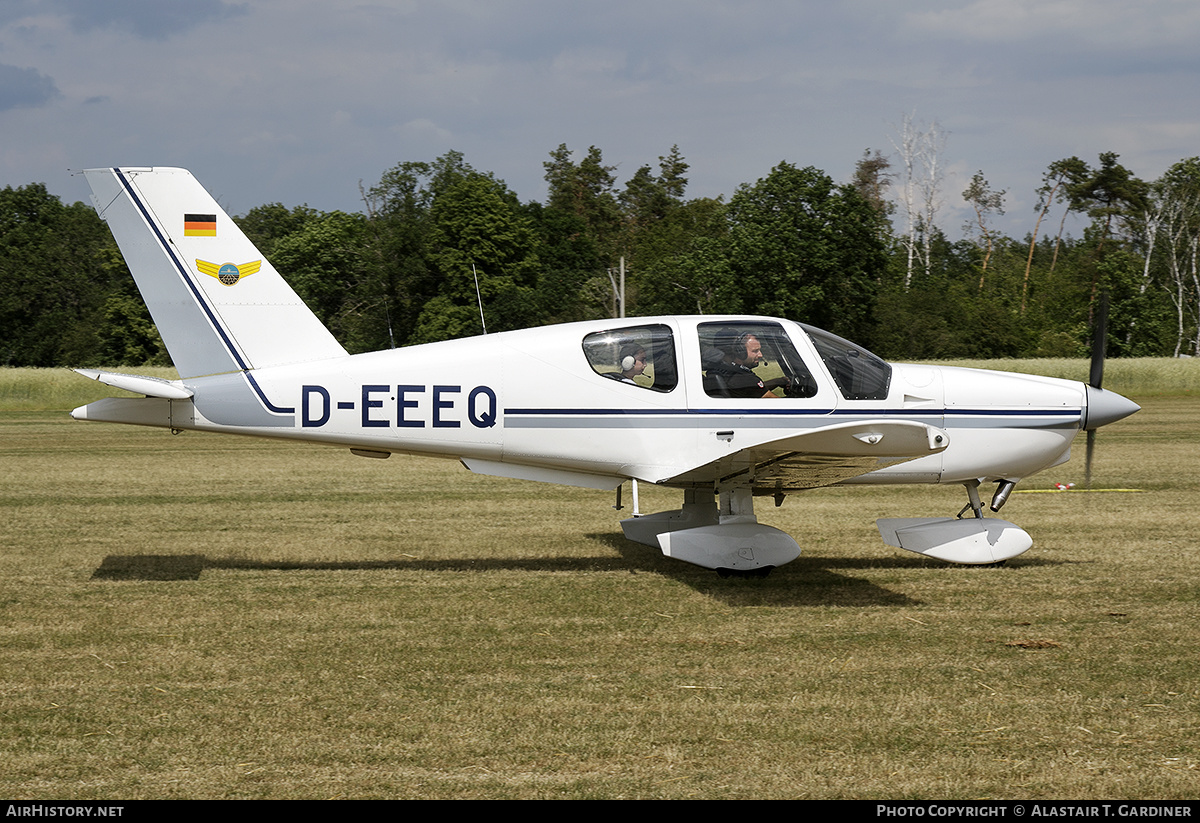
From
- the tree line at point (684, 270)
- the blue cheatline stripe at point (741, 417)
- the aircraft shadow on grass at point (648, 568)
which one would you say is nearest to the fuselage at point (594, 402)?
the blue cheatline stripe at point (741, 417)

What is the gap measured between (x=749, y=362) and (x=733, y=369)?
13cm

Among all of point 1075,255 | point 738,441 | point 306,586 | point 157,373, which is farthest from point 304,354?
point 1075,255

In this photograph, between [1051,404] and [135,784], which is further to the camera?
[1051,404]

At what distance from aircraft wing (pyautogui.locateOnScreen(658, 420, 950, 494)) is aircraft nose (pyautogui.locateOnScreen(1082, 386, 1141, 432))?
5.84 feet

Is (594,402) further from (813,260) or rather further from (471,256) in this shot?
(471,256)

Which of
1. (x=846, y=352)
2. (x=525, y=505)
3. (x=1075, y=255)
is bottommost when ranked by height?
(x=525, y=505)

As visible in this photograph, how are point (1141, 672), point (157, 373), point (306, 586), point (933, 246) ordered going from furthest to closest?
point (933, 246)
point (157, 373)
point (306, 586)
point (1141, 672)

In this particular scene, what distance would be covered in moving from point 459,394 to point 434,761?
149 inches

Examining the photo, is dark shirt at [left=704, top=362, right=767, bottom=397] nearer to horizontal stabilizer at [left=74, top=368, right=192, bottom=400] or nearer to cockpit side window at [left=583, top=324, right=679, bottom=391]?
cockpit side window at [left=583, top=324, right=679, bottom=391]

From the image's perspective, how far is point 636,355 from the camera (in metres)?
7.72

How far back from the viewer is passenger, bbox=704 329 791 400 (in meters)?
7.62

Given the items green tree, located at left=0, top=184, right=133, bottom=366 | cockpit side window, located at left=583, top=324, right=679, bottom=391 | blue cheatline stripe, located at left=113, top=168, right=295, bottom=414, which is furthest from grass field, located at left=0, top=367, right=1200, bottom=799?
green tree, located at left=0, top=184, right=133, bottom=366
